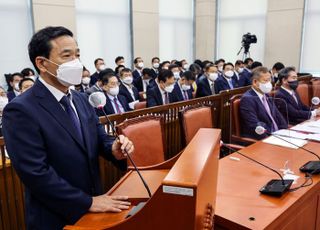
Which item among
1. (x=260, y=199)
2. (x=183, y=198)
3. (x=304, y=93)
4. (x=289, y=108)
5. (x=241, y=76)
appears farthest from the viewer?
(x=241, y=76)

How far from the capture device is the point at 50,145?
3.95ft

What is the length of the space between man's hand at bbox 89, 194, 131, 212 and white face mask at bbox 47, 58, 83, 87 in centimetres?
48

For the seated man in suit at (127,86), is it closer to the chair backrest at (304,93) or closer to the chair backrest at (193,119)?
the chair backrest at (193,119)

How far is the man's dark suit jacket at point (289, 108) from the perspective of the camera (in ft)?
11.6

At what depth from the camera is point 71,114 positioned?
132 cm

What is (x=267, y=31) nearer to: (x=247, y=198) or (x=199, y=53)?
(x=199, y=53)

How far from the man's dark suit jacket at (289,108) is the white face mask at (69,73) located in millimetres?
2756

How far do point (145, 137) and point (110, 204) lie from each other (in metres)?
1.07

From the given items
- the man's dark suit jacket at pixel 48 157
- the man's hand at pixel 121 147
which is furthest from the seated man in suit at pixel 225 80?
the man's dark suit jacket at pixel 48 157

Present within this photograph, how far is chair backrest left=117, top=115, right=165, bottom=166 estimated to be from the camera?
2.10 metres

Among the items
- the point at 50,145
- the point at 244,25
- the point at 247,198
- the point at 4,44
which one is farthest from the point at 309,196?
the point at 244,25

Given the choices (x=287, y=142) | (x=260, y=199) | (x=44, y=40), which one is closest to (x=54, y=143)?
(x=44, y=40)

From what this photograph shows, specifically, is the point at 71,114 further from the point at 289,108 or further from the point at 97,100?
the point at 289,108

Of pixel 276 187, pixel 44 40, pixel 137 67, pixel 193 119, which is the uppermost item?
pixel 44 40
